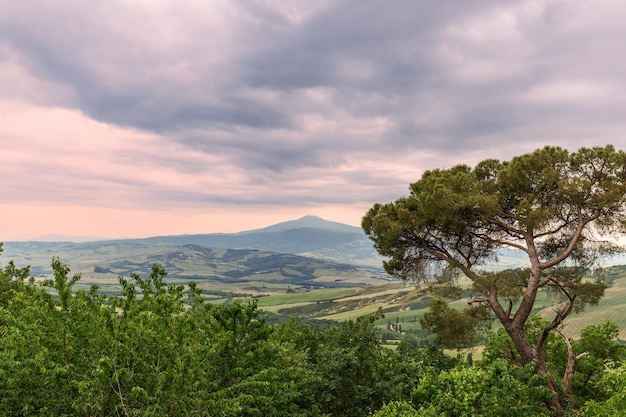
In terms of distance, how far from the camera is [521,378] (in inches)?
693

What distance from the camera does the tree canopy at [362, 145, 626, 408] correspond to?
20.7 m

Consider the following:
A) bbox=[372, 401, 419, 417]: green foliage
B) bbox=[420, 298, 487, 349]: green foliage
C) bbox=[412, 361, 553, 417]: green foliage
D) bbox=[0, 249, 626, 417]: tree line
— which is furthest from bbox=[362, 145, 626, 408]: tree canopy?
bbox=[372, 401, 419, 417]: green foliage

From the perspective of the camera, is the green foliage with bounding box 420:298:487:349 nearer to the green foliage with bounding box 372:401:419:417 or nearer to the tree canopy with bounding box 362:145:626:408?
the tree canopy with bounding box 362:145:626:408

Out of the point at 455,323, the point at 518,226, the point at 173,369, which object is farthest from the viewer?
the point at 455,323

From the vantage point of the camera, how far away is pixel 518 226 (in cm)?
2238

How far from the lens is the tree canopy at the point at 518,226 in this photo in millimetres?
20719

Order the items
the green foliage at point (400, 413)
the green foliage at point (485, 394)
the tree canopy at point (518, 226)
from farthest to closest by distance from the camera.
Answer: the tree canopy at point (518, 226)
the green foliage at point (400, 413)
the green foliage at point (485, 394)

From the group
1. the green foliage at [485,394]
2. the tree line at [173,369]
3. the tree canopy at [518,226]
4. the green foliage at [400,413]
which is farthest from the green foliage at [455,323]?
the green foliage at [400,413]

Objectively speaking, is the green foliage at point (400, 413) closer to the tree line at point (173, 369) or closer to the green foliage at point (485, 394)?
the tree line at point (173, 369)

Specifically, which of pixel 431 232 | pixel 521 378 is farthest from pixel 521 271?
pixel 521 378

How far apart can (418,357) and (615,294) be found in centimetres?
19474

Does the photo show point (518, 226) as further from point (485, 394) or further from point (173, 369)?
point (173, 369)

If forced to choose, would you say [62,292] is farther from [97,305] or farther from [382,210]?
[382,210]

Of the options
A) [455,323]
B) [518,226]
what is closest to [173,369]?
[455,323]
